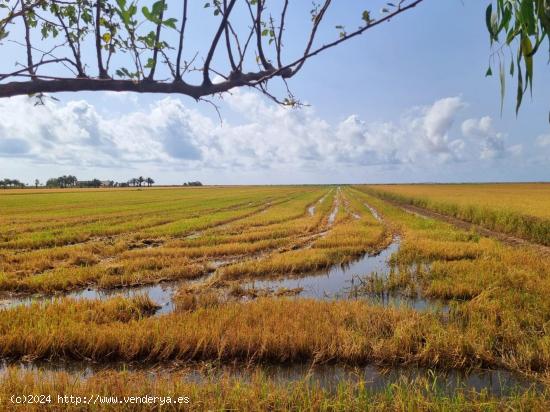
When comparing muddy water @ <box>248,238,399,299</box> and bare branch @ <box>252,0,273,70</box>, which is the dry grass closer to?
bare branch @ <box>252,0,273,70</box>

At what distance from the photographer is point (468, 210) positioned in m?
21.7

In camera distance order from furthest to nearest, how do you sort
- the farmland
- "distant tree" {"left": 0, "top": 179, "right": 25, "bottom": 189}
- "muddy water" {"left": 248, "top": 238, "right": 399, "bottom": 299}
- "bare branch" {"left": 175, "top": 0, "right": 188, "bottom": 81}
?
"distant tree" {"left": 0, "top": 179, "right": 25, "bottom": 189}, "muddy water" {"left": 248, "top": 238, "right": 399, "bottom": 299}, the farmland, "bare branch" {"left": 175, "top": 0, "right": 188, "bottom": 81}

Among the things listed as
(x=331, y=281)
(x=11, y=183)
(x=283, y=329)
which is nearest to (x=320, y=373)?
(x=283, y=329)

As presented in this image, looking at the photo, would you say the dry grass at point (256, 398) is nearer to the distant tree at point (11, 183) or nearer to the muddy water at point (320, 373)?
the muddy water at point (320, 373)

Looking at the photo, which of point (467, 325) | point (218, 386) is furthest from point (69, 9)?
point (467, 325)

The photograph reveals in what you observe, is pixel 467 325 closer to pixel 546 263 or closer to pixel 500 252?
pixel 546 263

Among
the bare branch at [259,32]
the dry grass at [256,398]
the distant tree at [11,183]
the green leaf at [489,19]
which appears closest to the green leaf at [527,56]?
the green leaf at [489,19]

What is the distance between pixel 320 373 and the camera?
4.27 metres

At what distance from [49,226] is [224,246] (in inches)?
460

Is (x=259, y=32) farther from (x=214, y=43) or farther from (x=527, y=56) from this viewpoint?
(x=527, y=56)

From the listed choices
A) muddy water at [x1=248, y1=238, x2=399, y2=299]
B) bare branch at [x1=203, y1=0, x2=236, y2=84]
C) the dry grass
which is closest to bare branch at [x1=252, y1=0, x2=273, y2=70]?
bare branch at [x1=203, y1=0, x2=236, y2=84]

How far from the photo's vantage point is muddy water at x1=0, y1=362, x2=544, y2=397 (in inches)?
154

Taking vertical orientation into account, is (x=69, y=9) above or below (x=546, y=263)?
above

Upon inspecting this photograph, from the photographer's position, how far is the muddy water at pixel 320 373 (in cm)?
391
